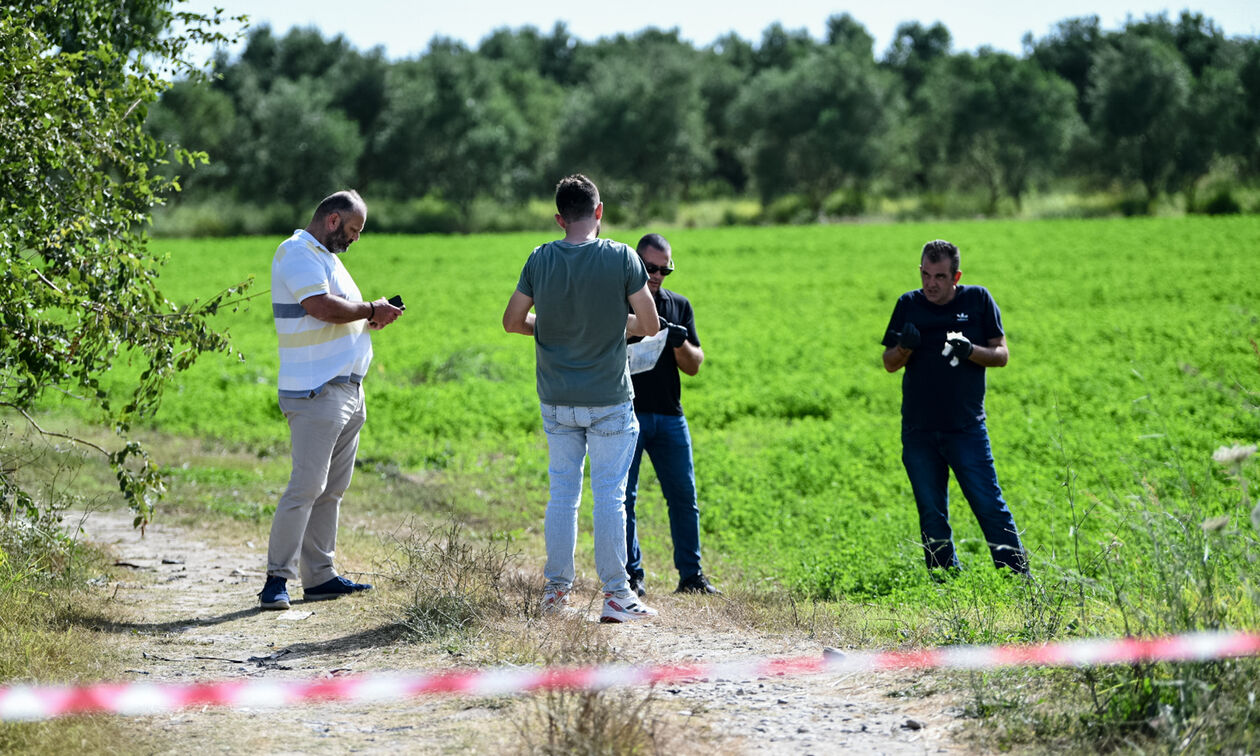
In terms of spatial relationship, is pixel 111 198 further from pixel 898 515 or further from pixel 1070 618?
pixel 898 515

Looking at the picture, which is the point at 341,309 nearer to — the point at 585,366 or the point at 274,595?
the point at 585,366

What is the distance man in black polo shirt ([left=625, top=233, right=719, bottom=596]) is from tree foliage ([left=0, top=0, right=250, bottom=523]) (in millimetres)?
2459

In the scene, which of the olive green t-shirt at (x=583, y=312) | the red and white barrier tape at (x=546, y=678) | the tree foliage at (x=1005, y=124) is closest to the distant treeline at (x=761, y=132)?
the tree foliage at (x=1005, y=124)

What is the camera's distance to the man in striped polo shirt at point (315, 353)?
5926 mm

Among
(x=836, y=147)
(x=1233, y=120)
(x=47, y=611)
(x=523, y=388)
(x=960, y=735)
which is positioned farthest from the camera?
(x=836, y=147)

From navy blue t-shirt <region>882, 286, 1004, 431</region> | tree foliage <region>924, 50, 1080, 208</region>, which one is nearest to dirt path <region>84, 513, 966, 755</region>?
navy blue t-shirt <region>882, 286, 1004, 431</region>

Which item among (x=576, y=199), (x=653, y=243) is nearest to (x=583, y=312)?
(x=576, y=199)

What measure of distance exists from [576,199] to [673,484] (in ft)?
7.13

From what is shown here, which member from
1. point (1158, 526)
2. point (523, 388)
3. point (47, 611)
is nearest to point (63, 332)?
point (47, 611)

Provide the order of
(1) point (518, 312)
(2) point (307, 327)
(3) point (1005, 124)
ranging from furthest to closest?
(3) point (1005, 124) → (2) point (307, 327) → (1) point (518, 312)

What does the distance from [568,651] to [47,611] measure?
2.73 metres

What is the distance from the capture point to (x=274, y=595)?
6.18 m

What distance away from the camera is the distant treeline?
62.1 meters

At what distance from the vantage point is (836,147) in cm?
7006
